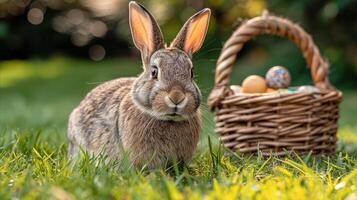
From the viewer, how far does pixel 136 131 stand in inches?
106

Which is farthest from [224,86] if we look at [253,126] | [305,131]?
[305,131]

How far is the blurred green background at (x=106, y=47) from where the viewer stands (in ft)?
27.8

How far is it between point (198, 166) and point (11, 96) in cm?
664

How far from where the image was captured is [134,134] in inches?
106

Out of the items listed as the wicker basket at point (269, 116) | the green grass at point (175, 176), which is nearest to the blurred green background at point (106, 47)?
the wicker basket at point (269, 116)

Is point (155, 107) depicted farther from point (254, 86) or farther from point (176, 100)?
point (254, 86)

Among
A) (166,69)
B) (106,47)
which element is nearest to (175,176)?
(166,69)

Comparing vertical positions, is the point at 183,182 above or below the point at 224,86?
below

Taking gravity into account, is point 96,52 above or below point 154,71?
below

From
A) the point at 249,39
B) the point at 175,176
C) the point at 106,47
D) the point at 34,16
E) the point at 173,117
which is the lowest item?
the point at 175,176

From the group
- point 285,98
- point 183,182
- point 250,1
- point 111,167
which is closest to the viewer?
point 183,182

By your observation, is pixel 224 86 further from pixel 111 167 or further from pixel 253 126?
pixel 111 167

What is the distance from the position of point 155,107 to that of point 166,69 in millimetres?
182

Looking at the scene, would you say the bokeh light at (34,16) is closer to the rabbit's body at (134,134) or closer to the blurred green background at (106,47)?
the blurred green background at (106,47)
